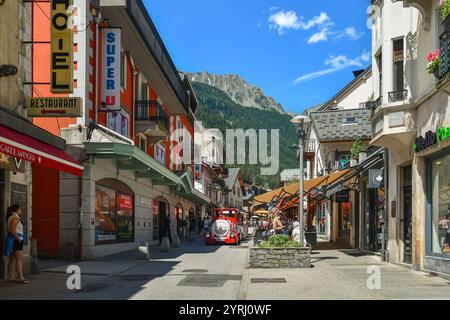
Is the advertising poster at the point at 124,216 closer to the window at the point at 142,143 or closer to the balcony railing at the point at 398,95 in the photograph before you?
the window at the point at 142,143

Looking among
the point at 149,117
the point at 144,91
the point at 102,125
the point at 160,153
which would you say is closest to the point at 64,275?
the point at 102,125

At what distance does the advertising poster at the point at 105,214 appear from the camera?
20.9 metres

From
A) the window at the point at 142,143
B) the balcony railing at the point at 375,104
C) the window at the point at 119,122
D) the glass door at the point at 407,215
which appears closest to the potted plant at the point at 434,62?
the balcony railing at the point at 375,104

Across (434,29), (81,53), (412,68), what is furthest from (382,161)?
(81,53)

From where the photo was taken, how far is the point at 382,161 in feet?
69.2

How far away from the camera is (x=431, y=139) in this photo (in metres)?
14.3

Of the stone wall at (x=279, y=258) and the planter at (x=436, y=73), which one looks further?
the stone wall at (x=279, y=258)

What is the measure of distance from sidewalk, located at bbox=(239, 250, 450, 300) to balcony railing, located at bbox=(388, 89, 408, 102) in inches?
199

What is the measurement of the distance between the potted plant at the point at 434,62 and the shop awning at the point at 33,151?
908 cm

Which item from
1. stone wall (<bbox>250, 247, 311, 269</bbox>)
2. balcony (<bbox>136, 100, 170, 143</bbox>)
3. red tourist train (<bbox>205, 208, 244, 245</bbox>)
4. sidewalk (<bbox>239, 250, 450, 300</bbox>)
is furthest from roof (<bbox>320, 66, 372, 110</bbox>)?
stone wall (<bbox>250, 247, 311, 269</bbox>)

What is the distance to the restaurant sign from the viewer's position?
1313 centimetres

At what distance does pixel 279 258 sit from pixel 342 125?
22808mm

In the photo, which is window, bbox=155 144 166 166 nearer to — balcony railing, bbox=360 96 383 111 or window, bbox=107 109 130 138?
window, bbox=107 109 130 138
